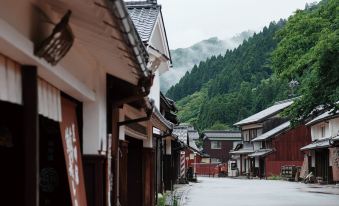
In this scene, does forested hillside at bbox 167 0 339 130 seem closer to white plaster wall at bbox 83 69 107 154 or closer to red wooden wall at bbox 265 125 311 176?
red wooden wall at bbox 265 125 311 176

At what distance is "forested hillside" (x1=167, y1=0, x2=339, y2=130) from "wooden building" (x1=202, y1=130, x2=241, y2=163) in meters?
11.0

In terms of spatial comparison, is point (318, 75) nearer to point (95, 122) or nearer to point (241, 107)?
point (95, 122)

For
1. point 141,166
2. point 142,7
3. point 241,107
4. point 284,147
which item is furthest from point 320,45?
point 241,107

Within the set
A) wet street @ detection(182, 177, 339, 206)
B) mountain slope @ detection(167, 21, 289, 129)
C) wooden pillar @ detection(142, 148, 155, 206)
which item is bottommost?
wet street @ detection(182, 177, 339, 206)

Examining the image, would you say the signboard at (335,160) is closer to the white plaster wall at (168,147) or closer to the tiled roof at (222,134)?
the white plaster wall at (168,147)

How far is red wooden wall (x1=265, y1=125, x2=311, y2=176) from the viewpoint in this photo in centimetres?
6469

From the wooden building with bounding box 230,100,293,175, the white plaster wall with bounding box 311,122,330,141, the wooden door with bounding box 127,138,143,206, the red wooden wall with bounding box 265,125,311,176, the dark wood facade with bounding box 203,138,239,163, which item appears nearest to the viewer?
the wooden door with bounding box 127,138,143,206

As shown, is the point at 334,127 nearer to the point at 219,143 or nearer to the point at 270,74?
the point at 219,143

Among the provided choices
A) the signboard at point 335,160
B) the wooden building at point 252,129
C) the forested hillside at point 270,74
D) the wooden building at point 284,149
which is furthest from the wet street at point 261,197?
the wooden building at point 252,129

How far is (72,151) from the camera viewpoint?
6.67 meters

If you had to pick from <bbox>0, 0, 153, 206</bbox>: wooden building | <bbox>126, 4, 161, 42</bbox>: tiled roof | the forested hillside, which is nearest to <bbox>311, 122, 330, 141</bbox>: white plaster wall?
the forested hillside

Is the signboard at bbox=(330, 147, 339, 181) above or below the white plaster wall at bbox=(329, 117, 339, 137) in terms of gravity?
below

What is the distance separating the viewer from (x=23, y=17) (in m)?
4.50

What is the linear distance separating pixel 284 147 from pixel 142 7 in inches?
1939
